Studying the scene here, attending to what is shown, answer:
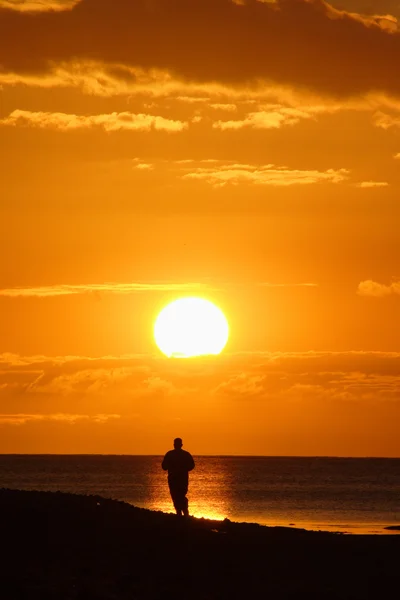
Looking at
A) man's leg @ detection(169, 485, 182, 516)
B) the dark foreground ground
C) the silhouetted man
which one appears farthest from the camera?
man's leg @ detection(169, 485, 182, 516)

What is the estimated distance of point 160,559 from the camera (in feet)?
78.4

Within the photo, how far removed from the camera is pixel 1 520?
25672mm

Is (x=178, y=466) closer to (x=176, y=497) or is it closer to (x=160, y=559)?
(x=176, y=497)

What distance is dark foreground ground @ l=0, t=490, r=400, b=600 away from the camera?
2172 centimetres

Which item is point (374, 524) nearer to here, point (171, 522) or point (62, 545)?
point (171, 522)

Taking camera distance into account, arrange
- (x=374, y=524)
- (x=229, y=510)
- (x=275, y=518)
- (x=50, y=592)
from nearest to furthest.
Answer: (x=50, y=592)
(x=374, y=524)
(x=275, y=518)
(x=229, y=510)

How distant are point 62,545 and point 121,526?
2.58m

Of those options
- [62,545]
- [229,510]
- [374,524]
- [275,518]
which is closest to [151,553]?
[62,545]

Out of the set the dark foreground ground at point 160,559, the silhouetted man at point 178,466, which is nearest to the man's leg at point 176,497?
the silhouetted man at point 178,466

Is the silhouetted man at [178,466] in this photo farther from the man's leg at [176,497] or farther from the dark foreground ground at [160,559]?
the dark foreground ground at [160,559]

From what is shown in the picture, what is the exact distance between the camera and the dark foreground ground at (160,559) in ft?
71.3

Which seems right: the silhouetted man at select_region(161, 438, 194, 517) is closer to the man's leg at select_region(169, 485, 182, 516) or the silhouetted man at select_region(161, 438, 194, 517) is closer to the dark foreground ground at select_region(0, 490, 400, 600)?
the man's leg at select_region(169, 485, 182, 516)

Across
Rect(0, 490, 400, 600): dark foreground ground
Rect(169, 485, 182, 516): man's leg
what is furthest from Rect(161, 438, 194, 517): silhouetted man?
Rect(0, 490, 400, 600): dark foreground ground

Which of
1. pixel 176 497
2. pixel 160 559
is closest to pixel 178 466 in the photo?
pixel 176 497
